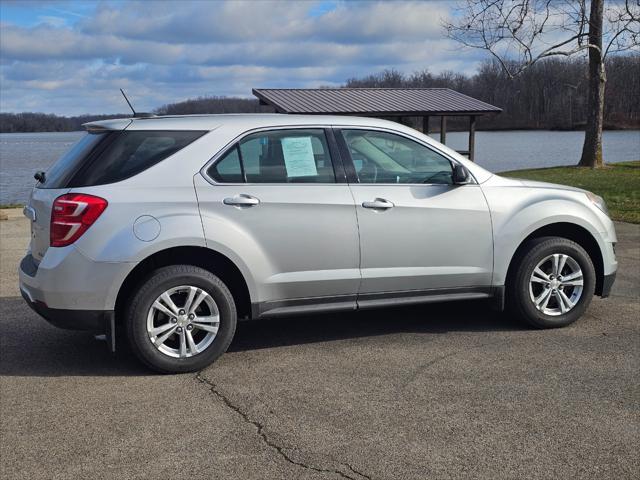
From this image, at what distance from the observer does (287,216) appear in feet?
17.4

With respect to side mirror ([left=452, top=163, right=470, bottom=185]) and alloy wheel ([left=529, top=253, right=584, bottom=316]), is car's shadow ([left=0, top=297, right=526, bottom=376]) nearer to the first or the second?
alloy wheel ([left=529, top=253, right=584, bottom=316])

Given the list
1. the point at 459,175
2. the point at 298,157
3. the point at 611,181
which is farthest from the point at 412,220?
the point at 611,181

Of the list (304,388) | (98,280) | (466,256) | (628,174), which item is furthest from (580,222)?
(628,174)

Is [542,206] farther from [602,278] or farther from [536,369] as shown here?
[536,369]

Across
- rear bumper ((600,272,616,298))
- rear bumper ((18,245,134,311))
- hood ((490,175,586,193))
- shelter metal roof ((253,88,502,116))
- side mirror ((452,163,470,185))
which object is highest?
shelter metal roof ((253,88,502,116))

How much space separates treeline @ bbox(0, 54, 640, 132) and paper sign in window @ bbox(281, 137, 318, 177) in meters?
24.3

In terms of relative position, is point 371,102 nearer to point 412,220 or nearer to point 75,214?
point 412,220

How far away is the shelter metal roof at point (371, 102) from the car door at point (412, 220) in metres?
8.50

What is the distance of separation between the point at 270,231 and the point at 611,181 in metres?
17.7

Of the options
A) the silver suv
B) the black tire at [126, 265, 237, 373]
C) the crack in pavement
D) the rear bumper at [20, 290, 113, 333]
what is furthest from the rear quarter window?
the crack in pavement

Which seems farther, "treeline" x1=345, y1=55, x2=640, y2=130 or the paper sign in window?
"treeline" x1=345, y1=55, x2=640, y2=130

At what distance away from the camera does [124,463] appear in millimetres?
3742

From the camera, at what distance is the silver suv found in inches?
195

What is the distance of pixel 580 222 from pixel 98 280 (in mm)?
3825
